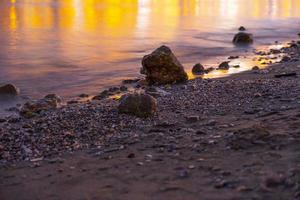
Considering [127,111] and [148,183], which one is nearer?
[148,183]

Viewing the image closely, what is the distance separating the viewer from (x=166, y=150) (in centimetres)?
569

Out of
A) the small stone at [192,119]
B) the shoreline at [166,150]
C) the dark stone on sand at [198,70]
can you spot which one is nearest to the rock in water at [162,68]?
the dark stone on sand at [198,70]

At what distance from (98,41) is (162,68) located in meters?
8.50

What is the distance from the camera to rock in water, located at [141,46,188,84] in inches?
429

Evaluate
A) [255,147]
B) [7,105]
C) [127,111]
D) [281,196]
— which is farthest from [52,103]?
[281,196]

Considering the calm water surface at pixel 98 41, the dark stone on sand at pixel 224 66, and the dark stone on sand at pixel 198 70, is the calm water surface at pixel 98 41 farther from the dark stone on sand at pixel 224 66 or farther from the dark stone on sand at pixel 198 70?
the dark stone on sand at pixel 198 70

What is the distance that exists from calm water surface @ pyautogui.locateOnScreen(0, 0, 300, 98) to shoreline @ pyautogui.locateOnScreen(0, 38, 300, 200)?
3.43m

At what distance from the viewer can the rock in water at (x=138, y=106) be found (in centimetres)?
741

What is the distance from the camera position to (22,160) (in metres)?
5.87

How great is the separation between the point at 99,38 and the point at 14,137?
13449 mm

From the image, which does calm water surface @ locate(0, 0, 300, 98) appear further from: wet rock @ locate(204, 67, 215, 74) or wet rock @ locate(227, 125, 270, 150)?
wet rock @ locate(227, 125, 270, 150)

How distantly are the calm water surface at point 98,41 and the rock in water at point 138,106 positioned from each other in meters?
3.21

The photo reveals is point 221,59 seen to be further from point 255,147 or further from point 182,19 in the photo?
point 182,19

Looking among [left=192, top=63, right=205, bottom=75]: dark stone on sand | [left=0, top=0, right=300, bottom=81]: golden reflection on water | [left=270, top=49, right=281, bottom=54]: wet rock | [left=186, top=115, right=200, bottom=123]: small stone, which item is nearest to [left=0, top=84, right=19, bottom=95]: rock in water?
[left=0, top=0, right=300, bottom=81]: golden reflection on water
